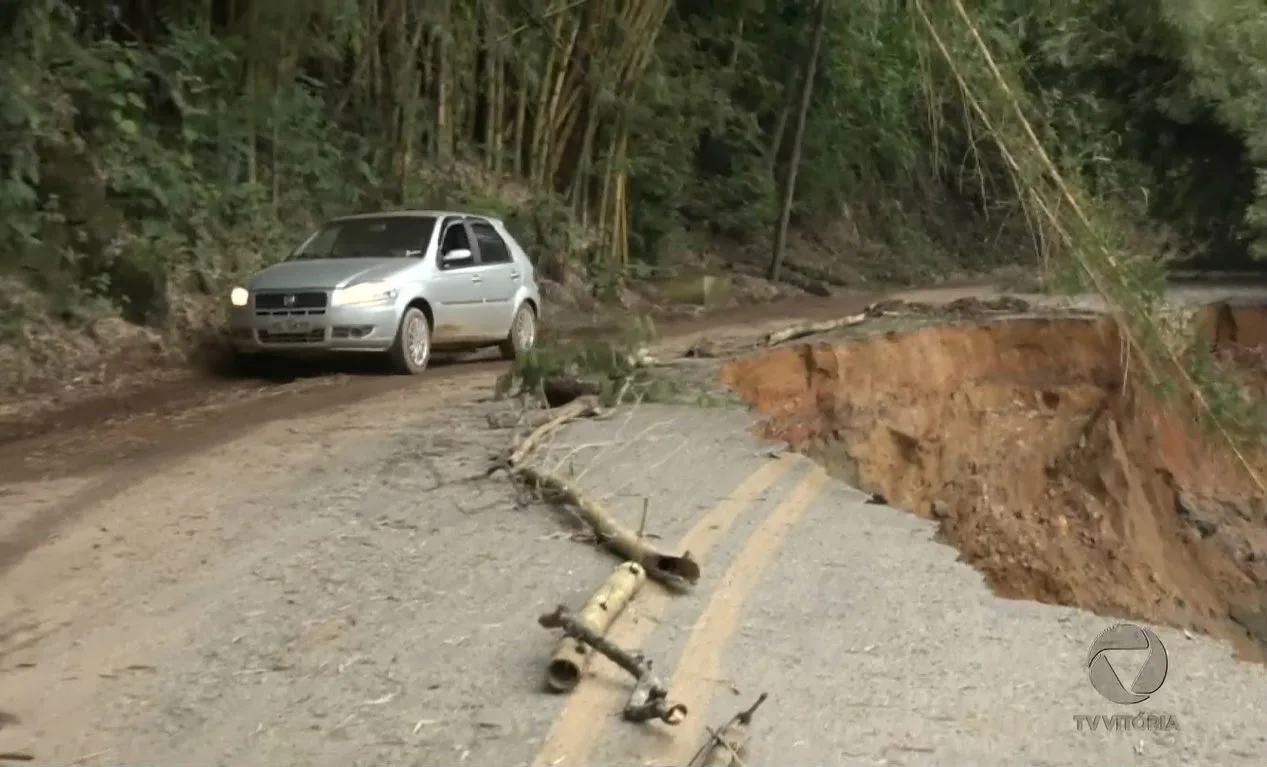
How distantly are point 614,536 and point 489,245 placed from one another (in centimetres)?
900

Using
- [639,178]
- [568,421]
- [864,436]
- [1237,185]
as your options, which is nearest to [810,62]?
[639,178]

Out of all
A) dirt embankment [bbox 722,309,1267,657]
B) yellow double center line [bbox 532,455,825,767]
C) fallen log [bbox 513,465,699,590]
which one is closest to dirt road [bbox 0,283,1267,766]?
yellow double center line [bbox 532,455,825,767]

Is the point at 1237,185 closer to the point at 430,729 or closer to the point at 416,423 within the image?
the point at 416,423

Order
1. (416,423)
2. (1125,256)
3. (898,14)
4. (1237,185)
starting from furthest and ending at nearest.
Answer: (1237,185)
(898,14)
(416,423)
(1125,256)

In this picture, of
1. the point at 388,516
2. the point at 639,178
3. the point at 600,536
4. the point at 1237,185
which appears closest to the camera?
the point at 600,536

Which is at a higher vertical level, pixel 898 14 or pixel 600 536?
pixel 898 14

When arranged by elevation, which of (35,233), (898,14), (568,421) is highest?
(898,14)

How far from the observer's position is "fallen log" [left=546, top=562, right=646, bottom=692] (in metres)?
5.11

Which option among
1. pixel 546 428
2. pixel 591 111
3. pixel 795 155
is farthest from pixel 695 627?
pixel 795 155

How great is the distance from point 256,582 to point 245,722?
1638 mm

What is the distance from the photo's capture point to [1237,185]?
23297 millimetres

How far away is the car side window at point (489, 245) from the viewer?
15.3 m

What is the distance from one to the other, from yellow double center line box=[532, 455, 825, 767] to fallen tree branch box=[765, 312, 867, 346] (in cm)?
675

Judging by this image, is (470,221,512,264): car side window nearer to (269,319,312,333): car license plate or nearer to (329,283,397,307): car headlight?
(329,283,397,307): car headlight
